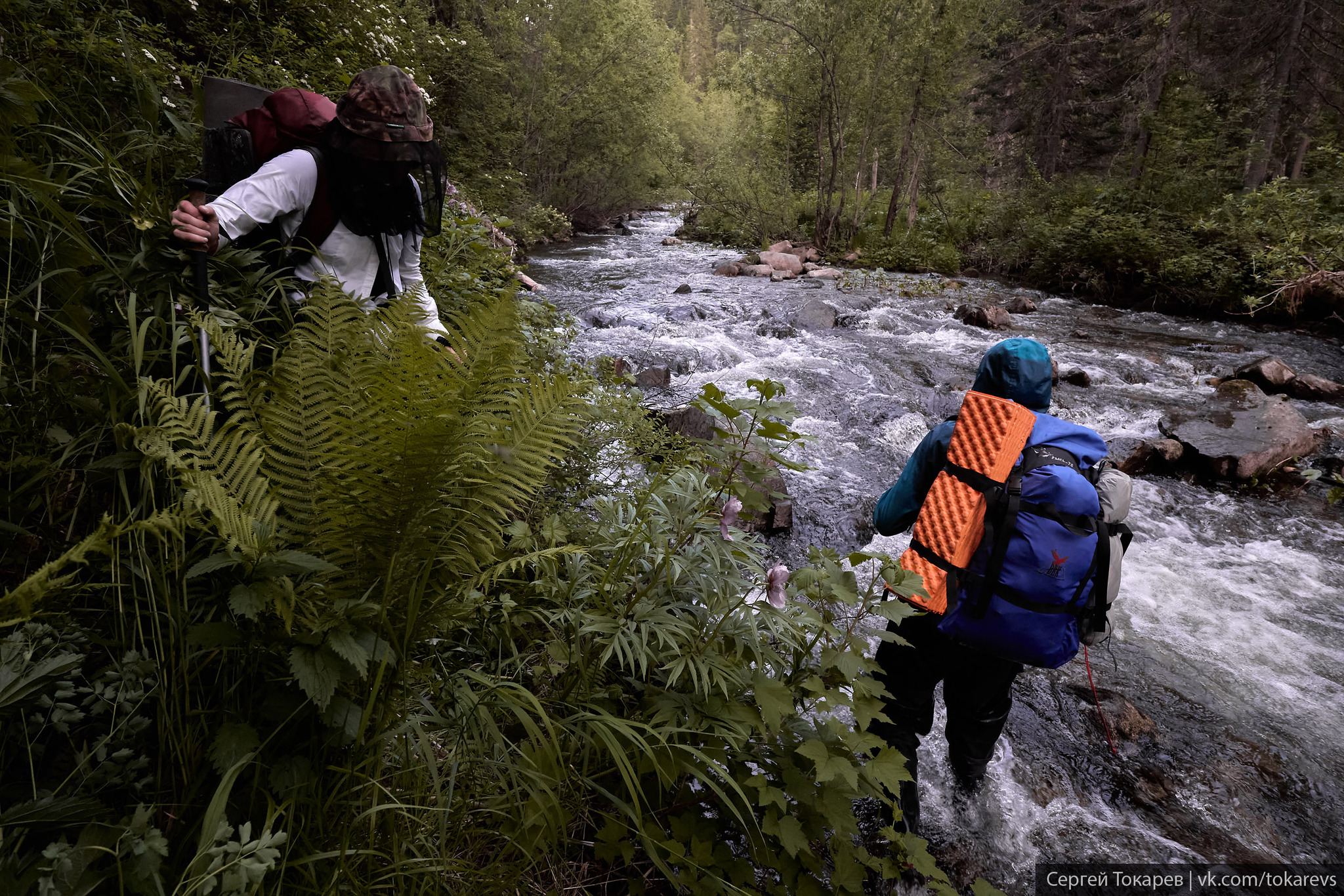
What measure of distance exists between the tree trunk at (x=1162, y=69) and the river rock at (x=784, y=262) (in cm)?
852

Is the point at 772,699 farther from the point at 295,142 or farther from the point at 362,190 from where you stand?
the point at 295,142

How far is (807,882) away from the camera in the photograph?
5.76 ft

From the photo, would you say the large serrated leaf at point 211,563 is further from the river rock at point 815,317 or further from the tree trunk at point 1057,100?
the tree trunk at point 1057,100

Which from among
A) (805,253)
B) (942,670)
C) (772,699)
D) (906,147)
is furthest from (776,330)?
(906,147)

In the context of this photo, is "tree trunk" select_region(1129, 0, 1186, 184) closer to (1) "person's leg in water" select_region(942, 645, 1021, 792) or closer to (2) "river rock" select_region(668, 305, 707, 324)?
(2) "river rock" select_region(668, 305, 707, 324)

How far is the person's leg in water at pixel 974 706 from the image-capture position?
2746 mm

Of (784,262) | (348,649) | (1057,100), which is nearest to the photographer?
(348,649)

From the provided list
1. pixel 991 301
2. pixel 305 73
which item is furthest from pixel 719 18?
pixel 305 73

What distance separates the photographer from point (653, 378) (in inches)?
302

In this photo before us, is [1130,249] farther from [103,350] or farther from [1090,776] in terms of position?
[103,350]

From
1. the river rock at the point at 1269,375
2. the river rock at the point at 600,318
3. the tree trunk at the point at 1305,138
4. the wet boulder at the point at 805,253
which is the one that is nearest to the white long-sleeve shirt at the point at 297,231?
the river rock at the point at 600,318

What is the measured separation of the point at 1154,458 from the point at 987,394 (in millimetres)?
5463

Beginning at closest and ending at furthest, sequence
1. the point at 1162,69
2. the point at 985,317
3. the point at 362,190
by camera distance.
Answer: the point at 362,190, the point at 985,317, the point at 1162,69

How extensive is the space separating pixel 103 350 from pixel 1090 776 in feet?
14.6
